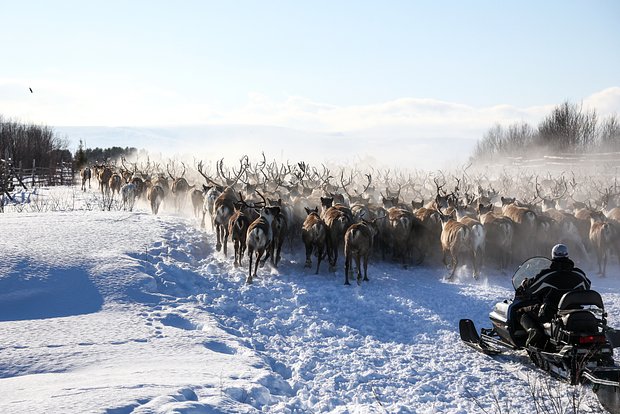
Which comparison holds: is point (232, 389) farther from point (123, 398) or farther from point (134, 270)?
point (134, 270)

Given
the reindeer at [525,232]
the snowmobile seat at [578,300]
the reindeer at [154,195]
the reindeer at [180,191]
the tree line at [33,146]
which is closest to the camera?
the snowmobile seat at [578,300]

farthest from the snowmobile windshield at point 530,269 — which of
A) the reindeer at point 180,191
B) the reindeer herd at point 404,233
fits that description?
the reindeer at point 180,191

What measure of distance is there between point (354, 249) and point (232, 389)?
7.13 m

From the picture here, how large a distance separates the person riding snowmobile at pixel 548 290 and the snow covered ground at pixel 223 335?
2.17 ft

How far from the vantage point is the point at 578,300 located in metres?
7.34

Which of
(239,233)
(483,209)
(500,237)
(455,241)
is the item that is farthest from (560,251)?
(483,209)

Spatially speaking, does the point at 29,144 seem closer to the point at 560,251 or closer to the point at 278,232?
the point at 278,232

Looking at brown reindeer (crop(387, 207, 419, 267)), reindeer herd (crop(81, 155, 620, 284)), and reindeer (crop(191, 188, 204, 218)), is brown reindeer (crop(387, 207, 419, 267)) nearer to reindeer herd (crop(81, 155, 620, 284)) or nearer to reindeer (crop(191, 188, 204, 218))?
reindeer herd (crop(81, 155, 620, 284))

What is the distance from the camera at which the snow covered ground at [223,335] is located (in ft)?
22.1

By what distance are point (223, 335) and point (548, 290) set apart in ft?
16.2

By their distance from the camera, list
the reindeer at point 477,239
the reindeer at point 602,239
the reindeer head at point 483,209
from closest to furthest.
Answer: the reindeer at point 477,239
the reindeer at point 602,239
the reindeer head at point 483,209

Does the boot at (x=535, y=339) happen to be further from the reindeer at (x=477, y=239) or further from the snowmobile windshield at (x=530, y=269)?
the reindeer at (x=477, y=239)

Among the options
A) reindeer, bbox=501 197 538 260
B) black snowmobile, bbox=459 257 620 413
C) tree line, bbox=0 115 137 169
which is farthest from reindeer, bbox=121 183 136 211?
tree line, bbox=0 115 137 169

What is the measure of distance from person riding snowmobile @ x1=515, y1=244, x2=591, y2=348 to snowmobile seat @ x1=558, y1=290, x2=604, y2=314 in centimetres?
48
